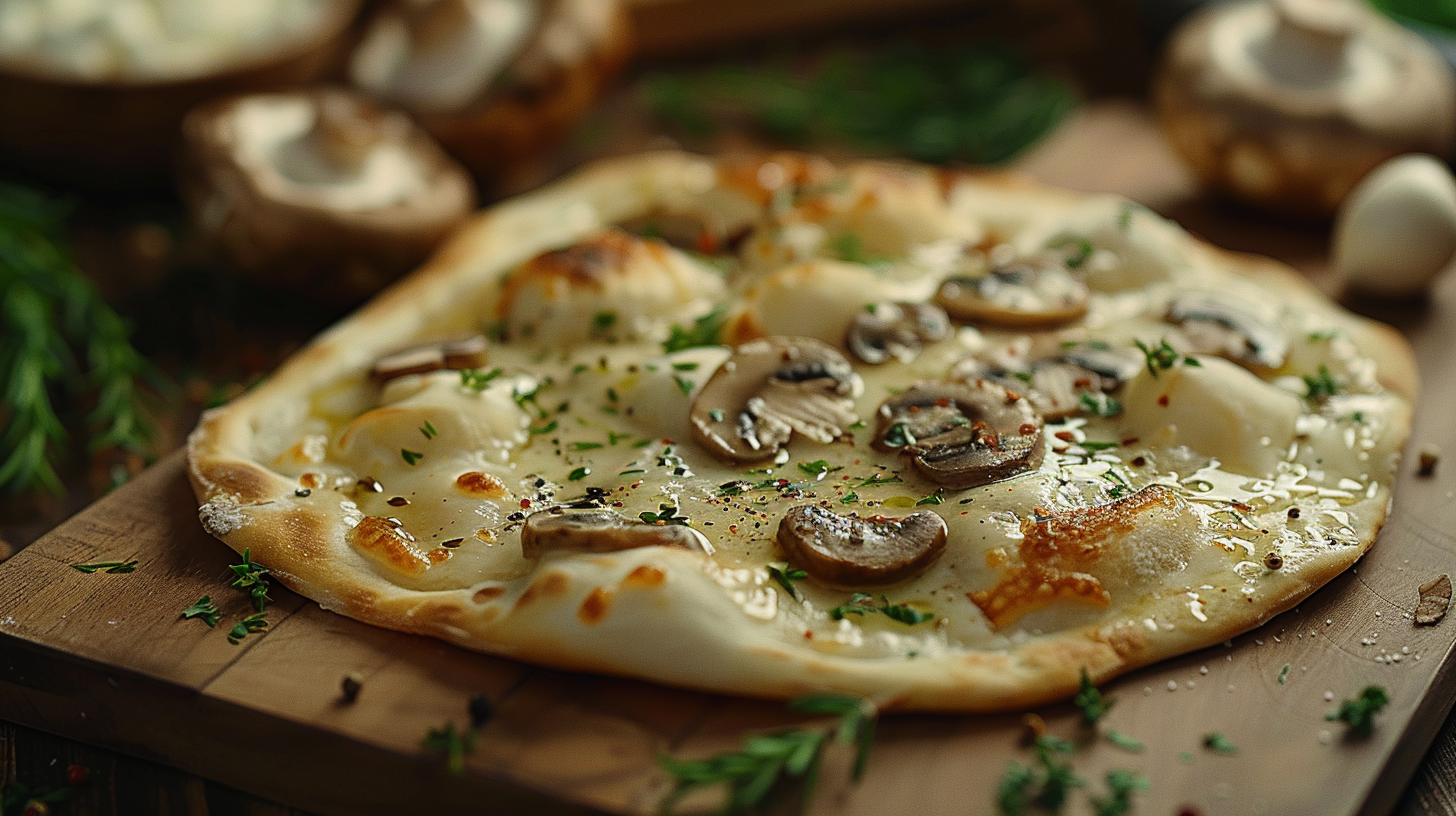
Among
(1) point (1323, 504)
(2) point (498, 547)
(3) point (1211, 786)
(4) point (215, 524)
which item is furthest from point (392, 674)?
(1) point (1323, 504)

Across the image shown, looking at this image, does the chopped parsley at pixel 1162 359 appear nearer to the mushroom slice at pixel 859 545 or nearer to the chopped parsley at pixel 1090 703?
the mushroom slice at pixel 859 545

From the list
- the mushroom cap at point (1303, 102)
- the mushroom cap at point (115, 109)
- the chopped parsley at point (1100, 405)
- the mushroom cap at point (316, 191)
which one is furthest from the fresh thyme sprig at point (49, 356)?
the mushroom cap at point (1303, 102)

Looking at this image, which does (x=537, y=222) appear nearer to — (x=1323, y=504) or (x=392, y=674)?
(x=392, y=674)

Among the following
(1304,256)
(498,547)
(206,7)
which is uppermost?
(206,7)

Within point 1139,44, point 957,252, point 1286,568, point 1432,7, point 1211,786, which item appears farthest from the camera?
point 1432,7

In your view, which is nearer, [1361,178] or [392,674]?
[392,674]

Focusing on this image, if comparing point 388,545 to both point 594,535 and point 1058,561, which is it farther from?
point 1058,561
